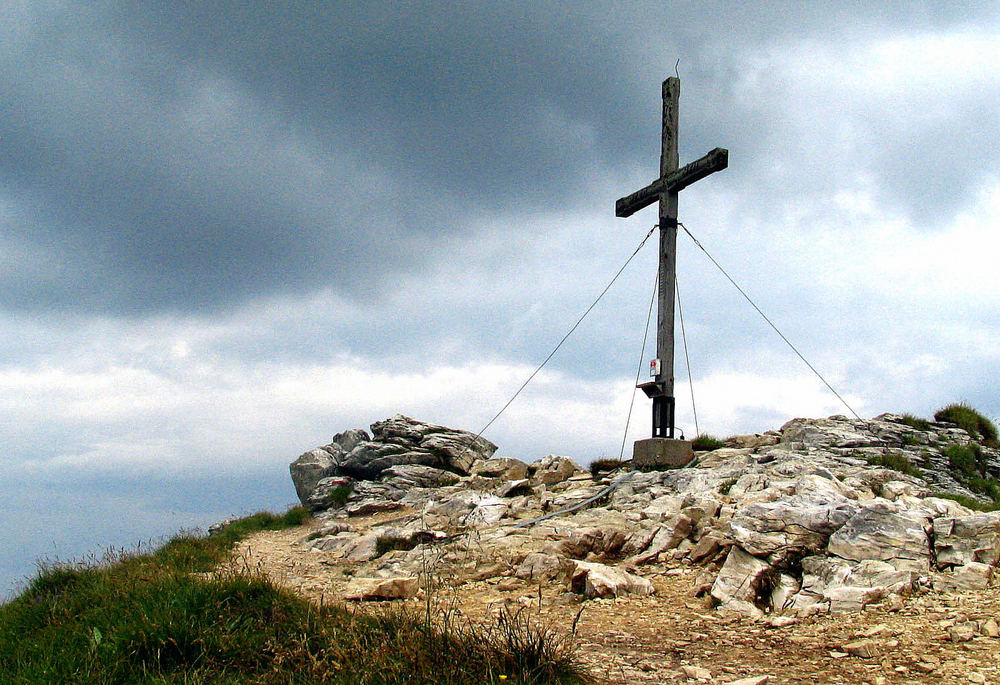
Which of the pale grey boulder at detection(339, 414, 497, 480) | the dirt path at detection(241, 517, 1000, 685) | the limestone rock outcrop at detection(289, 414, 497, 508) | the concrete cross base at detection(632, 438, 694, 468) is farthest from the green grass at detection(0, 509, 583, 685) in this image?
the pale grey boulder at detection(339, 414, 497, 480)

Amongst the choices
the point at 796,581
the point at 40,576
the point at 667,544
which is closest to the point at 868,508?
the point at 796,581

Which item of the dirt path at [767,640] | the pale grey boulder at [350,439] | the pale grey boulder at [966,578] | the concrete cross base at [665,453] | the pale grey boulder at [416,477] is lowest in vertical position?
the dirt path at [767,640]

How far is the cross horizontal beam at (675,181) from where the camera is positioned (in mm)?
16875

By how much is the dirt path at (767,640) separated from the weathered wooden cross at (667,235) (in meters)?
7.93

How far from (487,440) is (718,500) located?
13.2 m

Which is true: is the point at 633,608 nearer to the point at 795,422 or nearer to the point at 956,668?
the point at 956,668

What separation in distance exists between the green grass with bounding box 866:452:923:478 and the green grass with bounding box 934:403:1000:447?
195 inches

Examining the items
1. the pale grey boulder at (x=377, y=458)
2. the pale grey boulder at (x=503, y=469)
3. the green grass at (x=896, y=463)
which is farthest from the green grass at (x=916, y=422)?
the pale grey boulder at (x=377, y=458)

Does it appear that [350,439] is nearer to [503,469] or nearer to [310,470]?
[310,470]

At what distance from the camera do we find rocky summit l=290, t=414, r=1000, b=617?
8.77 metres

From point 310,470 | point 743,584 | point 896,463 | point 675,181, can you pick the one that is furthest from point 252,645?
point 310,470

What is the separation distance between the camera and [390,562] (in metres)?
12.5

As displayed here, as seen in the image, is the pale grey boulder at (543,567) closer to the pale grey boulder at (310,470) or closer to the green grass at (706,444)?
the green grass at (706,444)

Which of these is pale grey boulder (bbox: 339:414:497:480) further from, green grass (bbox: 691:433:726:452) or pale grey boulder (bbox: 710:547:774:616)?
pale grey boulder (bbox: 710:547:774:616)
